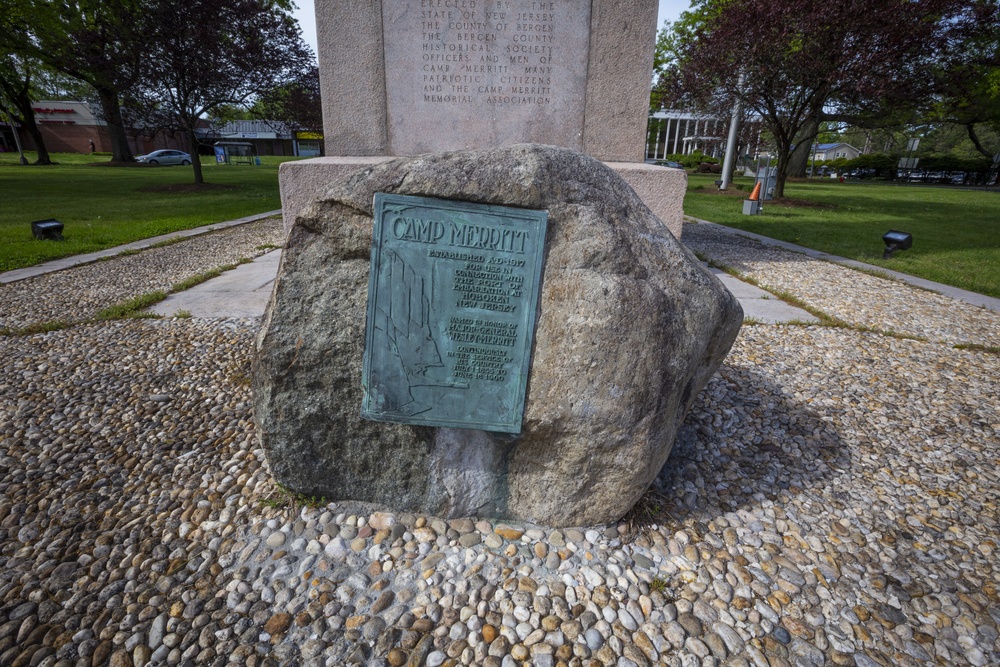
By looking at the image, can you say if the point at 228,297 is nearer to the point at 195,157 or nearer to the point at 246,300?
the point at 246,300

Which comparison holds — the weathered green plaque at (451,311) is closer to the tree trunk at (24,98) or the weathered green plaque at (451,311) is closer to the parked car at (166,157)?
the tree trunk at (24,98)

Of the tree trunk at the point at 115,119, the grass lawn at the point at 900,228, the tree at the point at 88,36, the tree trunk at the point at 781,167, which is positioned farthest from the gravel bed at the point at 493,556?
the tree trunk at the point at 115,119

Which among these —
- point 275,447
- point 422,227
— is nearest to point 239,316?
point 275,447

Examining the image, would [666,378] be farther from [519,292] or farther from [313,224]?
[313,224]

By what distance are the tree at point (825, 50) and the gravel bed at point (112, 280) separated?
12.7 meters

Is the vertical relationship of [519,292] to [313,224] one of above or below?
below

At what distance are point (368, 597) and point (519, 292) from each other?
4.50ft

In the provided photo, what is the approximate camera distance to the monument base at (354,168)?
5.57 m

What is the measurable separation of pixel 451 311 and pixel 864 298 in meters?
6.16

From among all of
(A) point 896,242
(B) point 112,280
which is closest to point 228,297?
(B) point 112,280

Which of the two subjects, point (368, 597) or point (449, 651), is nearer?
point (449, 651)

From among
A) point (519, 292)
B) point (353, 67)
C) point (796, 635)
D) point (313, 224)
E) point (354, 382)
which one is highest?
point (353, 67)

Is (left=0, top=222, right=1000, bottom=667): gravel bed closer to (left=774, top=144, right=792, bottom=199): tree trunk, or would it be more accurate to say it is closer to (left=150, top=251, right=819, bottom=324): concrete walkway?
(left=150, top=251, right=819, bottom=324): concrete walkway

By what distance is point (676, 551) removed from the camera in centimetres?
234
